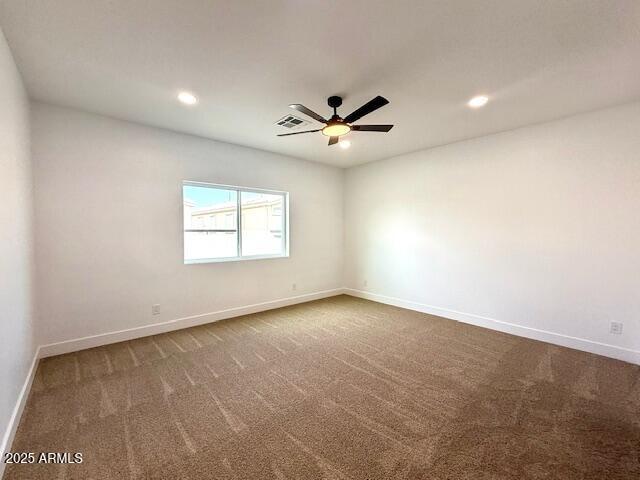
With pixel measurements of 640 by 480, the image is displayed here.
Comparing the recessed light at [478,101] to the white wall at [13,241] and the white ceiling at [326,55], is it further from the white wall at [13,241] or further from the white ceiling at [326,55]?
the white wall at [13,241]

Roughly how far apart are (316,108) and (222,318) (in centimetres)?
332

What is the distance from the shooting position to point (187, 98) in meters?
2.86

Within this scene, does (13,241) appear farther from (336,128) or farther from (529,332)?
(529,332)

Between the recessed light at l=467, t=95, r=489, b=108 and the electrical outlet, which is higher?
the recessed light at l=467, t=95, r=489, b=108

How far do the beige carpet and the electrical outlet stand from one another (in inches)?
12.9

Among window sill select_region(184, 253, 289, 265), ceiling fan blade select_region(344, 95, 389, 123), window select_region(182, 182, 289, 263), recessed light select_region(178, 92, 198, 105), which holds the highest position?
recessed light select_region(178, 92, 198, 105)

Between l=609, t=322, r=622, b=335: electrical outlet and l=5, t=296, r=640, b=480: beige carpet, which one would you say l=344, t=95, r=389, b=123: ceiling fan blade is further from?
l=609, t=322, r=622, b=335: electrical outlet

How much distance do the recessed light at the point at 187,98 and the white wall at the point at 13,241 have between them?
1.19m

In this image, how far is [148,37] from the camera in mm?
1975

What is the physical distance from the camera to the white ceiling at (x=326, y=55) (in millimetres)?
1748

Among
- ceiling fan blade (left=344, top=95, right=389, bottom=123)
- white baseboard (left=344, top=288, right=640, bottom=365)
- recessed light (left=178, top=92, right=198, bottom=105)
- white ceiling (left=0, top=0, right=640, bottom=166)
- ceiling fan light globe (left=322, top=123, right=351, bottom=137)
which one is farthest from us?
white baseboard (left=344, top=288, right=640, bottom=365)

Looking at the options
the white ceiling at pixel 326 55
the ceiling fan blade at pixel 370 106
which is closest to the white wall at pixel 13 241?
the white ceiling at pixel 326 55

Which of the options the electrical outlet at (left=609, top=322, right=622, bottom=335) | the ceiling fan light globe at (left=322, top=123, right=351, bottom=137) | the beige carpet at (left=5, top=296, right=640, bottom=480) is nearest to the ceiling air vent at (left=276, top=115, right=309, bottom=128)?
the ceiling fan light globe at (left=322, top=123, right=351, bottom=137)

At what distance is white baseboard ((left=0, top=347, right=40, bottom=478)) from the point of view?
5.37 feet
